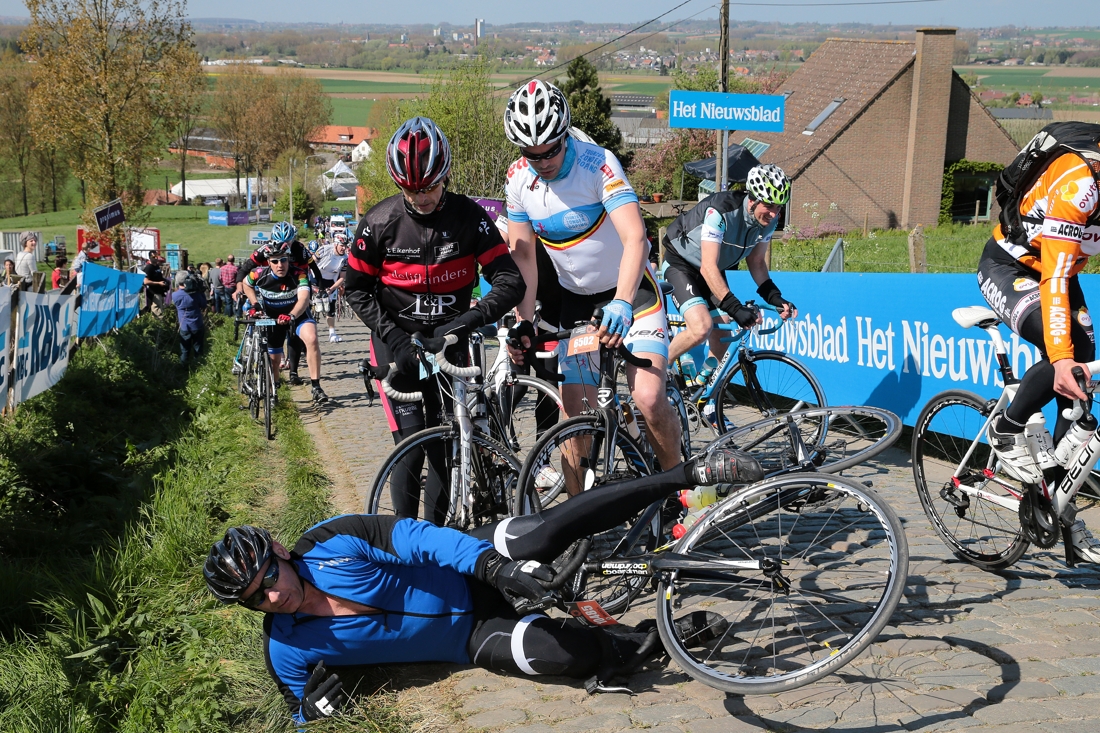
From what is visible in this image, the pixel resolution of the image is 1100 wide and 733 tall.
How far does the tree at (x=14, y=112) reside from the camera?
9294cm

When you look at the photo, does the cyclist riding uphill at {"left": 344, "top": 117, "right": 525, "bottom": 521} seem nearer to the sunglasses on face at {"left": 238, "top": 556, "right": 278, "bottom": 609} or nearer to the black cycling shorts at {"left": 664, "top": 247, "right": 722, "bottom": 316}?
the sunglasses on face at {"left": 238, "top": 556, "right": 278, "bottom": 609}

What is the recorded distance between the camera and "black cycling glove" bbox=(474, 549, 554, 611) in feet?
12.3

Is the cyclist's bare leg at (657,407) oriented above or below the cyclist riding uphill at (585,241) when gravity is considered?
below

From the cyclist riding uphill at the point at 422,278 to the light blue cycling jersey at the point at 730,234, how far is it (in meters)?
2.35

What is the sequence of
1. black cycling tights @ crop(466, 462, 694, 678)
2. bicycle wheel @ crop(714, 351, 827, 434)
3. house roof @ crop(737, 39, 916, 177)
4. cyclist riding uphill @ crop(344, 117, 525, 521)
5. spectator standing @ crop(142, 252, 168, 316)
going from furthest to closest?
house roof @ crop(737, 39, 916, 177), spectator standing @ crop(142, 252, 168, 316), bicycle wheel @ crop(714, 351, 827, 434), cyclist riding uphill @ crop(344, 117, 525, 521), black cycling tights @ crop(466, 462, 694, 678)

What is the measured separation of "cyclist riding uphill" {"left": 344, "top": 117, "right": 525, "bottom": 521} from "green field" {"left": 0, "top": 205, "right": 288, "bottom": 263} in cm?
7699

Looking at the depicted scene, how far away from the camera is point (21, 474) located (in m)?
9.70

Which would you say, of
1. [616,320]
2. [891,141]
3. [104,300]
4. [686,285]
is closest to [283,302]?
[104,300]

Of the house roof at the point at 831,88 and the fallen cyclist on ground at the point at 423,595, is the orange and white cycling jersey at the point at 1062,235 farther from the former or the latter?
the house roof at the point at 831,88

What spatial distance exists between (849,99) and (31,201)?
94.1 metres

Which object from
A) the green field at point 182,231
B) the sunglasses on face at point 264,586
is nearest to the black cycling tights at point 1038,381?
the sunglasses on face at point 264,586

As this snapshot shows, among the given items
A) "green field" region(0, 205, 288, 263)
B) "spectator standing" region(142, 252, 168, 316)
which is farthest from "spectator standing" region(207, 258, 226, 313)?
"green field" region(0, 205, 288, 263)

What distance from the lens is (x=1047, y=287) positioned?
175 inches

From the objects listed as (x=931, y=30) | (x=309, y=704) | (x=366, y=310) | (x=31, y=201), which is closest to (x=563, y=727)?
(x=309, y=704)
